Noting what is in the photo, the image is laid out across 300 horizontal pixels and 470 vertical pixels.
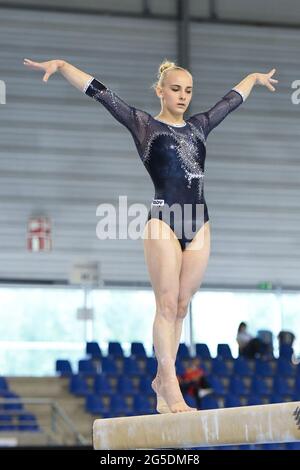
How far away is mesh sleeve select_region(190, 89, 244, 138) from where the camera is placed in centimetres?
623

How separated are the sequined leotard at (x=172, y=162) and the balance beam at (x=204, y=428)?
1.05 m

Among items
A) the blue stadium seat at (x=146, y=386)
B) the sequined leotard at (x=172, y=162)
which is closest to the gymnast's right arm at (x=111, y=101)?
the sequined leotard at (x=172, y=162)

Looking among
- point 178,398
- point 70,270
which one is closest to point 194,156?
point 178,398

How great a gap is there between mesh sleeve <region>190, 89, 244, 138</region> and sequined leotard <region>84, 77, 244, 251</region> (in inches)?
4.5

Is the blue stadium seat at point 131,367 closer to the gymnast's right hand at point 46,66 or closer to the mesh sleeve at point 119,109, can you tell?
the mesh sleeve at point 119,109

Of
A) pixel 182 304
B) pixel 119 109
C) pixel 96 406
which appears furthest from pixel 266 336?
pixel 119 109

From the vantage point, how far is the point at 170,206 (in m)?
5.87

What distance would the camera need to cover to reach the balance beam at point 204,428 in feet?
15.4

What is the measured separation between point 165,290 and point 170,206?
1.49 ft

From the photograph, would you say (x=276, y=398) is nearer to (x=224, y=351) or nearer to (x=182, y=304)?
(x=224, y=351)

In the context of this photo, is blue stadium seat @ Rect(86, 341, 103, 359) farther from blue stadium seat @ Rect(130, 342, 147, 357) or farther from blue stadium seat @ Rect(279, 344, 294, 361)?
blue stadium seat @ Rect(279, 344, 294, 361)

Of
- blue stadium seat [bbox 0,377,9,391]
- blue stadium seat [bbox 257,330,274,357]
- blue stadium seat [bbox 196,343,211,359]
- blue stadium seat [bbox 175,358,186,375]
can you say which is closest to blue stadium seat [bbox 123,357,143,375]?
blue stadium seat [bbox 175,358,186,375]

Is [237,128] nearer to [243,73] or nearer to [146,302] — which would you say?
[243,73]

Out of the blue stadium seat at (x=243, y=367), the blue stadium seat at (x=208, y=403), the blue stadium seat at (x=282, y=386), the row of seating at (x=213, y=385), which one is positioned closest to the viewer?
the blue stadium seat at (x=208, y=403)
